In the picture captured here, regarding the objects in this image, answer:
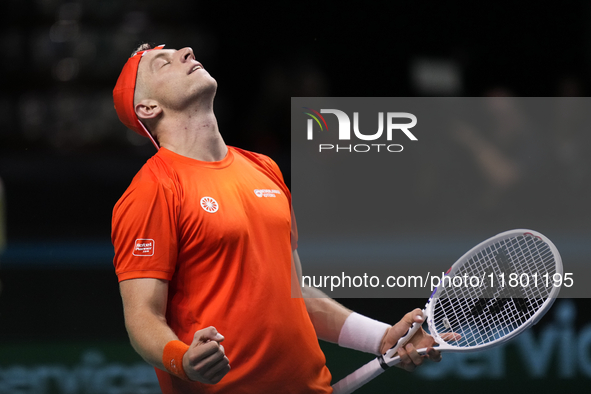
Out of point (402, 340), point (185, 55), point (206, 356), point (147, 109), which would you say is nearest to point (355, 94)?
point (185, 55)

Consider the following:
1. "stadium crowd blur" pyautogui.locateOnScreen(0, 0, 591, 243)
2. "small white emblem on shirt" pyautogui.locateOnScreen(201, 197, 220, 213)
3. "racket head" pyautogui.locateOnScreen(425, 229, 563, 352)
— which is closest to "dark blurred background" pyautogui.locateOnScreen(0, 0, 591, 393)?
"stadium crowd blur" pyautogui.locateOnScreen(0, 0, 591, 243)

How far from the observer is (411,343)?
7.67ft

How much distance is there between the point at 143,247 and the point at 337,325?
752 millimetres

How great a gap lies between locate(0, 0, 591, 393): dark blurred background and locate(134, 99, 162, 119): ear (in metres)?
0.80

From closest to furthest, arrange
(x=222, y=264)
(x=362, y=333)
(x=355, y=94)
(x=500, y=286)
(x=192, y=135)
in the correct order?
(x=222, y=264) < (x=192, y=135) < (x=362, y=333) < (x=500, y=286) < (x=355, y=94)

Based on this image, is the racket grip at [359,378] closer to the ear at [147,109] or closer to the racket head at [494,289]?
the racket head at [494,289]

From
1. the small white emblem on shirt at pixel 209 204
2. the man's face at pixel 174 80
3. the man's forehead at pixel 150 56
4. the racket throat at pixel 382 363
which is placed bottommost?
the racket throat at pixel 382 363

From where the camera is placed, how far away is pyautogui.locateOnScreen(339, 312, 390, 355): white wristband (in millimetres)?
2412

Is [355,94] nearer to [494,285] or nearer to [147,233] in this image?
[494,285]

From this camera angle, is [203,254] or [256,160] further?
[256,160]

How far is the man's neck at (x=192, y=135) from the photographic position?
7.59 feet

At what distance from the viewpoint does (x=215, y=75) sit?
3.13m

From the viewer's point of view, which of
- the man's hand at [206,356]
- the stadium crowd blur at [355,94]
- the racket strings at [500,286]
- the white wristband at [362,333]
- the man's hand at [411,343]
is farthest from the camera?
the stadium crowd blur at [355,94]

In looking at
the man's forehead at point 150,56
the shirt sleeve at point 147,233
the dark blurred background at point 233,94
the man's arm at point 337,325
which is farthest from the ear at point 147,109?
the dark blurred background at point 233,94
